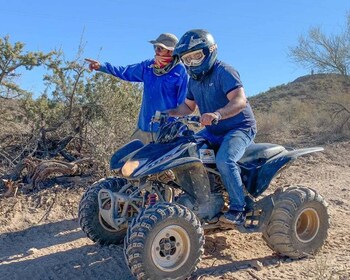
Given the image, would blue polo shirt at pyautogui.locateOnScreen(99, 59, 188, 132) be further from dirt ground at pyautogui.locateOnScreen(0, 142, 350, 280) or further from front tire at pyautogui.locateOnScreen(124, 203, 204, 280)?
front tire at pyautogui.locateOnScreen(124, 203, 204, 280)

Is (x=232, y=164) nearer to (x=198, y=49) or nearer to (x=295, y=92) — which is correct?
(x=198, y=49)

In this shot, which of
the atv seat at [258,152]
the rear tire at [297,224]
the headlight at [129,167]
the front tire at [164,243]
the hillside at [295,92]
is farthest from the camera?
the hillside at [295,92]

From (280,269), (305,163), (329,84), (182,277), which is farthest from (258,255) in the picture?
(329,84)

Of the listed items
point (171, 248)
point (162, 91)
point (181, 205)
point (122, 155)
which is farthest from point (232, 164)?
point (162, 91)

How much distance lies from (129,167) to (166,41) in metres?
1.98

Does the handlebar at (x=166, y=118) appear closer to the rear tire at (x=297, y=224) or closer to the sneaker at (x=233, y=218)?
the sneaker at (x=233, y=218)

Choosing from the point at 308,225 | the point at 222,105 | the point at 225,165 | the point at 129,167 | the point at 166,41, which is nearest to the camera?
the point at 129,167

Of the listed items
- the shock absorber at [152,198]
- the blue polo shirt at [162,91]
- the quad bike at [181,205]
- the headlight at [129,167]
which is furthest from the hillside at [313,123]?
the headlight at [129,167]

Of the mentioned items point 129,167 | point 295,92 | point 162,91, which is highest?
point 295,92

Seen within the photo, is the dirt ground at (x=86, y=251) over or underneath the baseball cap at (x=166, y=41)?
underneath

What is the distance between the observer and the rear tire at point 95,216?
17.4 ft

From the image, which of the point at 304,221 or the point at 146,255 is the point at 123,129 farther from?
the point at 146,255

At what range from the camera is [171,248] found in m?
4.37

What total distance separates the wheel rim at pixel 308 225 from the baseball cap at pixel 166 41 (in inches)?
94.4
